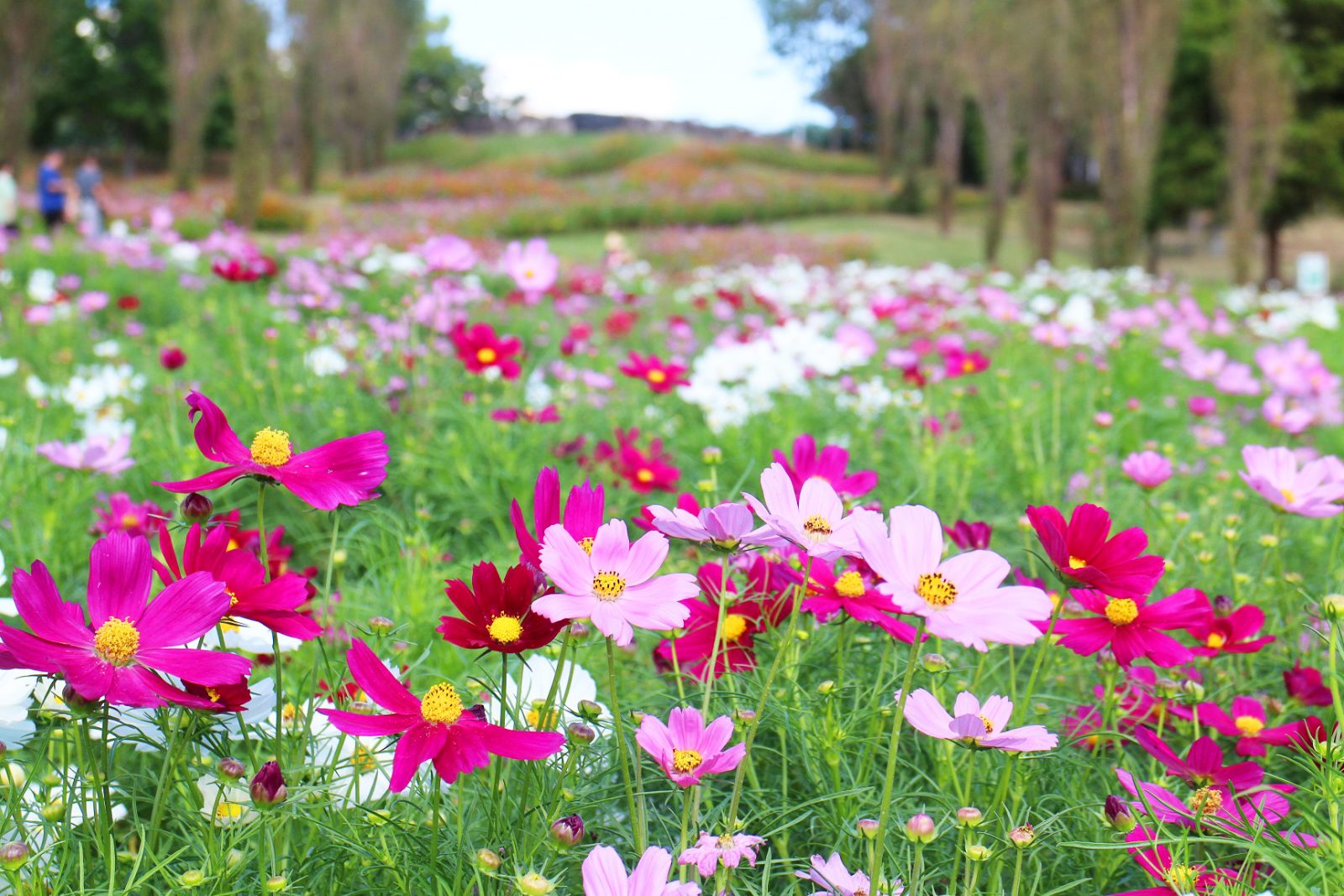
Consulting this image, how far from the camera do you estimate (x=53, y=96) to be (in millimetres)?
27688

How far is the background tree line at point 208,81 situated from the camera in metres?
14.2

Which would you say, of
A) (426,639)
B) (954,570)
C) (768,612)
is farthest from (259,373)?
(954,570)

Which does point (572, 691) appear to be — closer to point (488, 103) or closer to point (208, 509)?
point (208, 509)

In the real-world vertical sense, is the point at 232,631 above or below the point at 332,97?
below

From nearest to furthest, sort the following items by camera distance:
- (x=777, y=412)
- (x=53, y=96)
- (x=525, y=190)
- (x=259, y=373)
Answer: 1. (x=777, y=412)
2. (x=259, y=373)
3. (x=525, y=190)
4. (x=53, y=96)

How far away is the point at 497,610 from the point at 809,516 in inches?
10.4

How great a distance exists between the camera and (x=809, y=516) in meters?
0.85

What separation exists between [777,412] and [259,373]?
5.50 ft

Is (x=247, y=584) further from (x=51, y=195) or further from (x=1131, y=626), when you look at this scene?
(x=51, y=195)

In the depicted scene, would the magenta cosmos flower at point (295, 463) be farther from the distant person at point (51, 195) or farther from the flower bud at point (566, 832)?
the distant person at point (51, 195)

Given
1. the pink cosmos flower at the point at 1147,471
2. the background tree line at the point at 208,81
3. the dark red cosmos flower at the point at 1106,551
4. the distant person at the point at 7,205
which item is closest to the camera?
the dark red cosmos flower at the point at 1106,551

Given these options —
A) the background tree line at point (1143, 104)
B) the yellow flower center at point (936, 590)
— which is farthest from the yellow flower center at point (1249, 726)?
the background tree line at point (1143, 104)

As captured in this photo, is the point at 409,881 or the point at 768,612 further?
the point at 768,612

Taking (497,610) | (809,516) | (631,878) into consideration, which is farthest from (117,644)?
(809,516)
